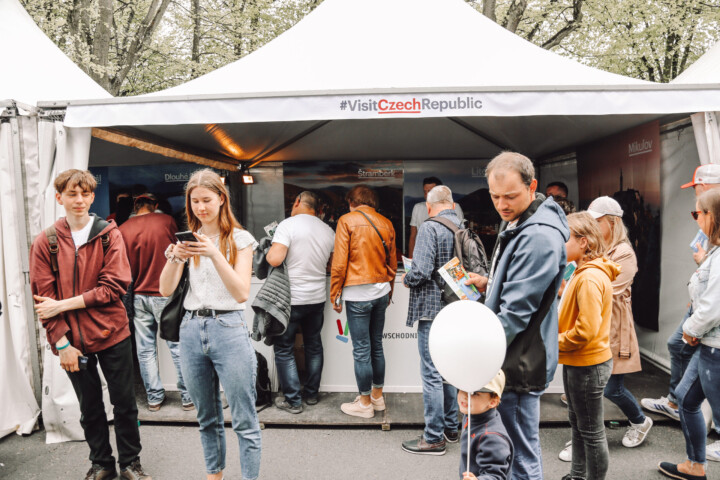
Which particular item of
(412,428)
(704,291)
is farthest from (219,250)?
(704,291)

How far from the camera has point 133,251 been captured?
3959 millimetres

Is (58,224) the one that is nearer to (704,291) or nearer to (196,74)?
(704,291)

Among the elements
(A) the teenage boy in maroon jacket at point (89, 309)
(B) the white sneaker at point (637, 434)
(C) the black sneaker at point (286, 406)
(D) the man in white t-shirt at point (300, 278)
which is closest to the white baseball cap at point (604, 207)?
(B) the white sneaker at point (637, 434)

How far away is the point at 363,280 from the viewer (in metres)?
3.68

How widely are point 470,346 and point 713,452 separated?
8.94 ft

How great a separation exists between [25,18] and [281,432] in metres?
6.38

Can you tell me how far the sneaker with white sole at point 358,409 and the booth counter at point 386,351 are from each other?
425 millimetres

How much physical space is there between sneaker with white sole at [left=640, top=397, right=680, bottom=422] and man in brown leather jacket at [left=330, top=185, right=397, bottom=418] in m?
2.22

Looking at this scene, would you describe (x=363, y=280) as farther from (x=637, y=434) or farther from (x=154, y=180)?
(x=154, y=180)

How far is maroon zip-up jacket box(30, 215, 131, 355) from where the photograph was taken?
2719mm

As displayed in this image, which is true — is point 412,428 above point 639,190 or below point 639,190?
below

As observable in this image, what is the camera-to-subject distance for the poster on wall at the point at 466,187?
7672mm

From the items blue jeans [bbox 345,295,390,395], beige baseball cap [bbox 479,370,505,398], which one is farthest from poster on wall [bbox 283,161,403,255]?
beige baseball cap [bbox 479,370,505,398]

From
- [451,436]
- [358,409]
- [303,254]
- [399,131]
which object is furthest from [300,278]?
[399,131]
